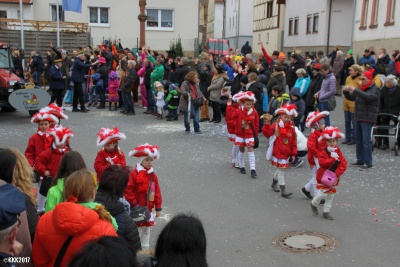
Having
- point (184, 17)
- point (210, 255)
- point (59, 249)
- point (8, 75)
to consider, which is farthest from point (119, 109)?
point (184, 17)

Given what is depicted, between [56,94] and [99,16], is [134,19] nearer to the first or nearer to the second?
[99,16]

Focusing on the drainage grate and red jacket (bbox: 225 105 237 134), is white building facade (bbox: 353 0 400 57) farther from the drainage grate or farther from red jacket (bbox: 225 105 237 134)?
the drainage grate

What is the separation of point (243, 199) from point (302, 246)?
6.42ft

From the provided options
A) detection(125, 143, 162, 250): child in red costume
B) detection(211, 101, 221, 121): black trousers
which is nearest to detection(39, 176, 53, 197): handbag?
detection(125, 143, 162, 250): child in red costume

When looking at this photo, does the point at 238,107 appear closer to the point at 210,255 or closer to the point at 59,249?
the point at 210,255

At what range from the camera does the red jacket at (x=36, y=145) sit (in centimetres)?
655

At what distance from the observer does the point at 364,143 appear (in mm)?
9328

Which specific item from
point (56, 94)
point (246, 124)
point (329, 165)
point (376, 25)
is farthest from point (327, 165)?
point (376, 25)

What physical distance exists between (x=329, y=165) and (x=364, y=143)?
3104mm

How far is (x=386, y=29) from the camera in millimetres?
24156

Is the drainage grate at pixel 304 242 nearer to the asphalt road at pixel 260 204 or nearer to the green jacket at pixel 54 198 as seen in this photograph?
the asphalt road at pixel 260 204

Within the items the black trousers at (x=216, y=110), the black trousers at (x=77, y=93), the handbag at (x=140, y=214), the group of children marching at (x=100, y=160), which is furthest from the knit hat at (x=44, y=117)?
the black trousers at (x=77, y=93)

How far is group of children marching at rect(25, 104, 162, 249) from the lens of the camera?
5336 millimetres

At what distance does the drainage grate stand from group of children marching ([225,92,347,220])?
75 cm
